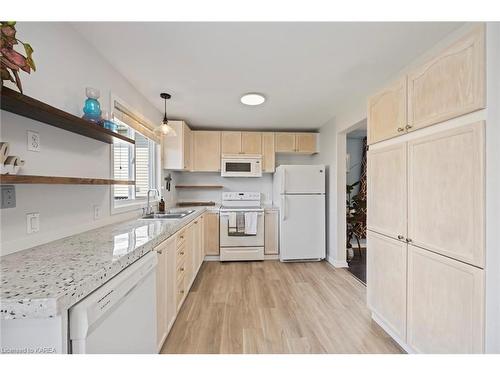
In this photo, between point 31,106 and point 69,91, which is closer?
point 31,106

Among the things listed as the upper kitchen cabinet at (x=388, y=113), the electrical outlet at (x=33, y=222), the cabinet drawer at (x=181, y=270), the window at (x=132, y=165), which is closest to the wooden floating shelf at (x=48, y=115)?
the window at (x=132, y=165)

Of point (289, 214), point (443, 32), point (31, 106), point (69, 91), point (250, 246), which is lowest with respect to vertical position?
point (250, 246)

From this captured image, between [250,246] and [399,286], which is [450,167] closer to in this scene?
[399,286]

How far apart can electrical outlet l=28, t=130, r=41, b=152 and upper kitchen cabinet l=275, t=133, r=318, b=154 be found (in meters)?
3.31

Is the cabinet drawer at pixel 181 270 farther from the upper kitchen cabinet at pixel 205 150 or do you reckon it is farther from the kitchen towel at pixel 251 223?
the upper kitchen cabinet at pixel 205 150

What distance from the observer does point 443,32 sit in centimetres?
158

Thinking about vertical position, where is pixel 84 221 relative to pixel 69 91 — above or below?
below

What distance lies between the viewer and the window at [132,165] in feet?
7.41

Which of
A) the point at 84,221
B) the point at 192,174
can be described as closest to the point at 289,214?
the point at 192,174

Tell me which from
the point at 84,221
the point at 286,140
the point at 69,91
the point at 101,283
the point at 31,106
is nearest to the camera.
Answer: the point at 101,283

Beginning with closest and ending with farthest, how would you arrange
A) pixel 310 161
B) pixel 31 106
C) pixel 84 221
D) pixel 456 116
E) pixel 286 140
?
pixel 31 106 → pixel 456 116 → pixel 84 221 → pixel 286 140 → pixel 310 161

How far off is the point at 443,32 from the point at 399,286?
6.03ft

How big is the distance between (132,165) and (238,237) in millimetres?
1922

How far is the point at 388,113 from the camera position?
175 centimetres
